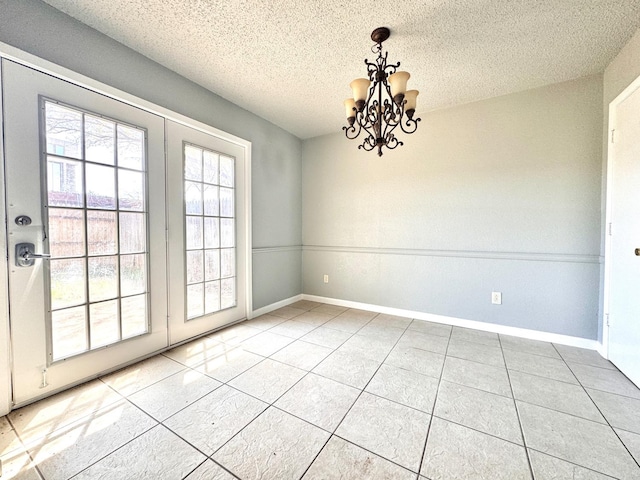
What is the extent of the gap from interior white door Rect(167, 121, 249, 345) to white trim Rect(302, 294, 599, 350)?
1555 mm

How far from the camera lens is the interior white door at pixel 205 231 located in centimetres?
225

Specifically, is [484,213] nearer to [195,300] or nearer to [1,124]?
[195,300]

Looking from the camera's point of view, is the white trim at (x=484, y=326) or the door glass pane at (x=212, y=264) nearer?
the white trim at (x=484, y=326)

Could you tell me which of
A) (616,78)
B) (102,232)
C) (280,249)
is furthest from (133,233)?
(616,78)

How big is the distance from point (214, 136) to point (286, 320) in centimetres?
214

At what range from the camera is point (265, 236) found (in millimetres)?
3234

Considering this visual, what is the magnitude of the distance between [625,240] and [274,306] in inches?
132

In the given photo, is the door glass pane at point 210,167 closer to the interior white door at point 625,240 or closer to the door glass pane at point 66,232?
the door glass pane at point 66,232

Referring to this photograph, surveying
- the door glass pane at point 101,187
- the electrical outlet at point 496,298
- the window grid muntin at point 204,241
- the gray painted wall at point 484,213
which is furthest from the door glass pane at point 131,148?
the electrical outlet at point 496,298

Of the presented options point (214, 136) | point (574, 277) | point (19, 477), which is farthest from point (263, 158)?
point (574, 277)

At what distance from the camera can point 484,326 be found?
268cm

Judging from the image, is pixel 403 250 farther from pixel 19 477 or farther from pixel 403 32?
pixel 19 477

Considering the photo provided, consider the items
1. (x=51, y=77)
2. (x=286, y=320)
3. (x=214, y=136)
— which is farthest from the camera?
(x=286, y=320)

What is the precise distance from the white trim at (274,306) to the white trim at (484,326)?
574 millimetres
